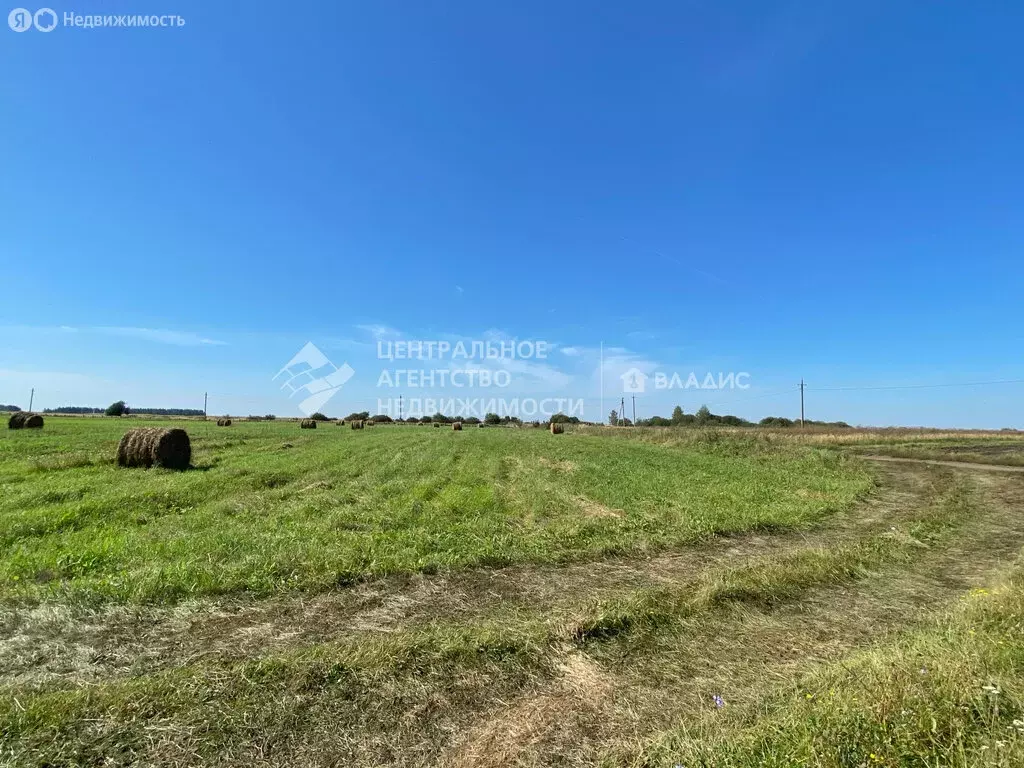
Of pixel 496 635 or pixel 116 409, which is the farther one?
pixel 116 409

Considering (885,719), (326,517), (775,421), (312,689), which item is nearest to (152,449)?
(326,517)

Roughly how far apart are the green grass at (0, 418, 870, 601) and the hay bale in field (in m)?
0.81

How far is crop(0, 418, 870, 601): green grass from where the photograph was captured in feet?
19.7

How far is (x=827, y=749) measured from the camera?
2.61 m

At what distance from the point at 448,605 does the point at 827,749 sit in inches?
149

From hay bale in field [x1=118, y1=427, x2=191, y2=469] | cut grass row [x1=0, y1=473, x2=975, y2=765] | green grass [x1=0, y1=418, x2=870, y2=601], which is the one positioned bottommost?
cut grass row [x1=0, y1=473, x2=975, y2=765]

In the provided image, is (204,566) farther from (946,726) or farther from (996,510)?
(996,510)

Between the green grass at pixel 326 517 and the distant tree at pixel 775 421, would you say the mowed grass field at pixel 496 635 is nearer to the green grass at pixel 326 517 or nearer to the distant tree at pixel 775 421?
the green grass at pixel 326 517

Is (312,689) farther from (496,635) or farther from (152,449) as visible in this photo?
(152,449)

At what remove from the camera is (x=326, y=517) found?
8.93 m

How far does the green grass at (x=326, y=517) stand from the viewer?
601cm

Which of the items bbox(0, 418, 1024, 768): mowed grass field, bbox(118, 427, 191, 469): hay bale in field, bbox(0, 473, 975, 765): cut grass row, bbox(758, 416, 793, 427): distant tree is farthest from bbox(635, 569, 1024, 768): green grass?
bbox(758, 416, 793, 427): distant tree

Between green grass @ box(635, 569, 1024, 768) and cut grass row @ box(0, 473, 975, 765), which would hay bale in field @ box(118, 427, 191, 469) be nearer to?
cut grass row @ box(0, 473, 975, 765)

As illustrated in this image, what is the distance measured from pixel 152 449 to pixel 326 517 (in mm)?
11386
